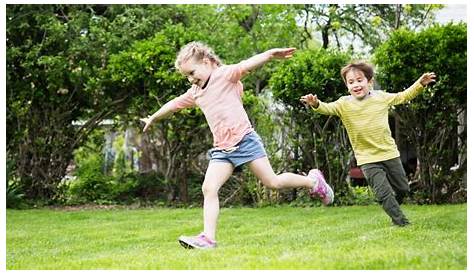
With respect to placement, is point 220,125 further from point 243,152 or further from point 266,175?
point 266,175

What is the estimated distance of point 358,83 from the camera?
6016 millimetres

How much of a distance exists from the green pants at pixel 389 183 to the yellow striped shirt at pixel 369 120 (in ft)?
0.22

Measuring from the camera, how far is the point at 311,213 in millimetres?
8320

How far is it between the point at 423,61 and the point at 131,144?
267 inches

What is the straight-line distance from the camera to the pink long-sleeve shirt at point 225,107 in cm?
518

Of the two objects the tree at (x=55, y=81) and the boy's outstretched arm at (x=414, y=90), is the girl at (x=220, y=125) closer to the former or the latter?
the boy's outstretched arm at (x=414, y=90)

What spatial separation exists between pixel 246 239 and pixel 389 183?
4.35 feet

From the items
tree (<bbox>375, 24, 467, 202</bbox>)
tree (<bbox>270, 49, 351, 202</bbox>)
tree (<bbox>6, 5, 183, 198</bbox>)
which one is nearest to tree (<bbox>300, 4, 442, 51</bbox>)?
tree (<bbox>6, 5, 183, 198</bbox>)

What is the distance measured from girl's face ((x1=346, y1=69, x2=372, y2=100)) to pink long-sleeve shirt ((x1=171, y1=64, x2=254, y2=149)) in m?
1.19

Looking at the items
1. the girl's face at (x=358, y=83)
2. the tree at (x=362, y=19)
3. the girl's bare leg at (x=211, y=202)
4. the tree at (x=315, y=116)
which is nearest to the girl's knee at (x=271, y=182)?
the girl's bare leg at (x=211, y=202)

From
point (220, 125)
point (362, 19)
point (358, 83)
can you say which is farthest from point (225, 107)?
point (362, 19)

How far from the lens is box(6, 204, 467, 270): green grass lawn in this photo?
423cm

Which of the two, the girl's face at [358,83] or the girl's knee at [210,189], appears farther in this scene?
the girl's face at [358,83]
